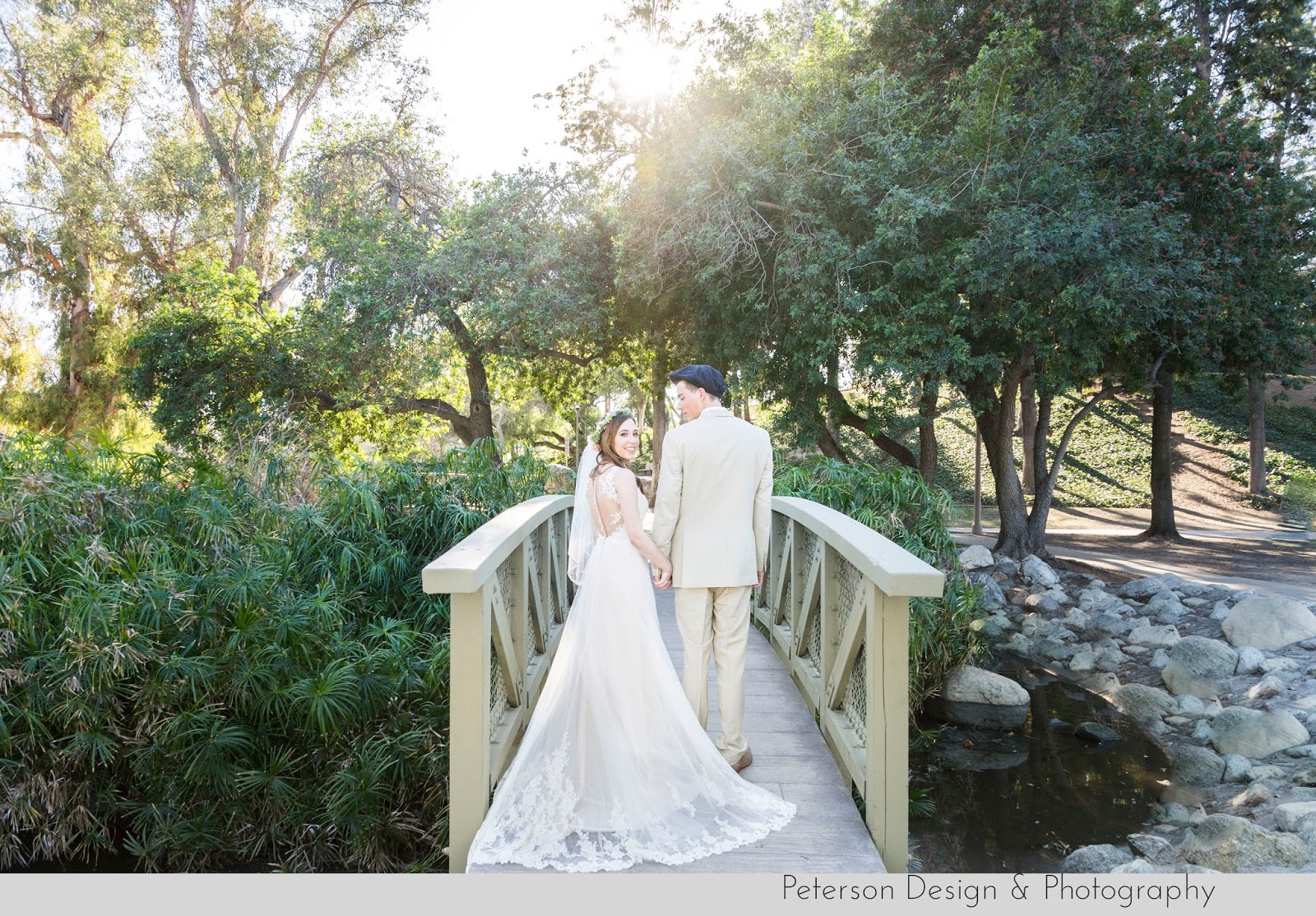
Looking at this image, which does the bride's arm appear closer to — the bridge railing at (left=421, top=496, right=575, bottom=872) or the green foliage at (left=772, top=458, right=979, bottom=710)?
the bridge railing at (left=421, top=496, right=575, bottom=872)

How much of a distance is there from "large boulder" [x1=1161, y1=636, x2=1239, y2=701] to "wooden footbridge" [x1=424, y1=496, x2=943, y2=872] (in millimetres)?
5293

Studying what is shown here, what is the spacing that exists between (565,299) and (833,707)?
10.1 meters

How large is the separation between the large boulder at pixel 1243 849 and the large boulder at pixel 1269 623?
4335mm

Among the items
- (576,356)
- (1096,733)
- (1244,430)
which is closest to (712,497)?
(1096,733)

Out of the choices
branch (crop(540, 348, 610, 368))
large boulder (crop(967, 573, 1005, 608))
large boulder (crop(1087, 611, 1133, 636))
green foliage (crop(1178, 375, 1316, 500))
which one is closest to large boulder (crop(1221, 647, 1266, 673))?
large boulder (crop(1087, 611, 1133, 636))

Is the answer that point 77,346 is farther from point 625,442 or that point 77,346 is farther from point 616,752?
point 616,752

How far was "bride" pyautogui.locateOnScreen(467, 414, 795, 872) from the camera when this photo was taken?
3031mm

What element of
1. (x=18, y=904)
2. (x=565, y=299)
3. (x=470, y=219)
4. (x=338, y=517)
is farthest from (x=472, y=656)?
(x=470, y=219)

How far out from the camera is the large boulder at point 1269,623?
8773 mm

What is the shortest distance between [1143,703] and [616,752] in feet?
22.5

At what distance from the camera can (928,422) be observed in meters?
12.4

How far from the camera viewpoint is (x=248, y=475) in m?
6.91

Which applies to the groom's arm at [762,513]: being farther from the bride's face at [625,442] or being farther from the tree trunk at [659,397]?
the tree trunk at [659,397]

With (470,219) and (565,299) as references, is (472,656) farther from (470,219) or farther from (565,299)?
(470,219)
